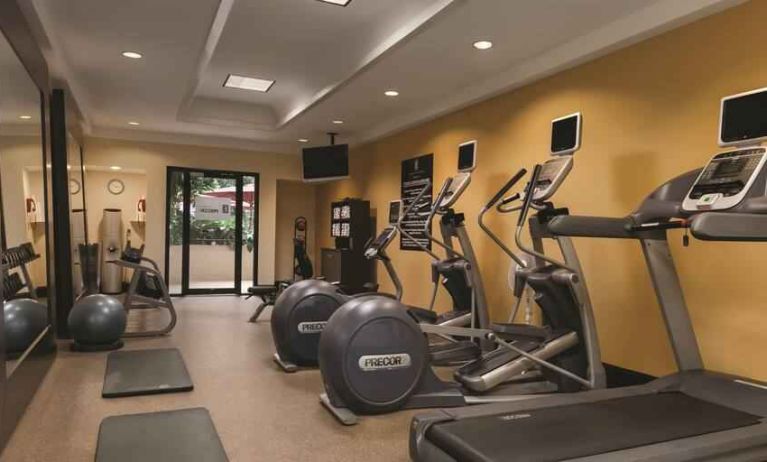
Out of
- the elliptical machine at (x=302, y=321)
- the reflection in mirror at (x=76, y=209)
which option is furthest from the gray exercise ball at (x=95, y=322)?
the elliptical machine at (x=302, y=321)

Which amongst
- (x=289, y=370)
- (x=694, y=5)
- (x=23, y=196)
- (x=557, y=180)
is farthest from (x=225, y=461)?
(x=694, y=5)

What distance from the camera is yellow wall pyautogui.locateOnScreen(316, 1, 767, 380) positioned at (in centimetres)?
322

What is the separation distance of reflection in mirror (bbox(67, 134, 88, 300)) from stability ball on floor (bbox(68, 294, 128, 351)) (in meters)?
1.04

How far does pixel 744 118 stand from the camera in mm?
2717

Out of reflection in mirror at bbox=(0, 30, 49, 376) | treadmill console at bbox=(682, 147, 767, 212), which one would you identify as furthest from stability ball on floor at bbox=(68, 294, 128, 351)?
treadmill console at bbox=(682, 147, 767, 212)

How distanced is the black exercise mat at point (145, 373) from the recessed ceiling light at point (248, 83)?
10.9ft

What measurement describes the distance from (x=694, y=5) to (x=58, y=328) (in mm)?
6068

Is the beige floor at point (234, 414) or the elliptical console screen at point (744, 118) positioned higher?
the elliptical console screen at point (744, 118)

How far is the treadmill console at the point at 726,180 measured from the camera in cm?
253

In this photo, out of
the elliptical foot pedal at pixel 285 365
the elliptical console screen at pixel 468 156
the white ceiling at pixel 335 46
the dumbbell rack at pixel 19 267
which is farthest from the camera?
the elliptical console screen at pixel 468 156

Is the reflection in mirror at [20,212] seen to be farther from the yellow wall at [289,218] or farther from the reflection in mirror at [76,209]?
the yellow wall at [289,218]

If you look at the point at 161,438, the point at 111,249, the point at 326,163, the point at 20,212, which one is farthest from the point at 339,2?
the point at 111,249

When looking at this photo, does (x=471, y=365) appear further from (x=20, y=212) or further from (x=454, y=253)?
(x=20, y=212)

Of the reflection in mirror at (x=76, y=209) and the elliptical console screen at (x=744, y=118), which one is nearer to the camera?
the elliptical console screen at (x=744, y=118)
